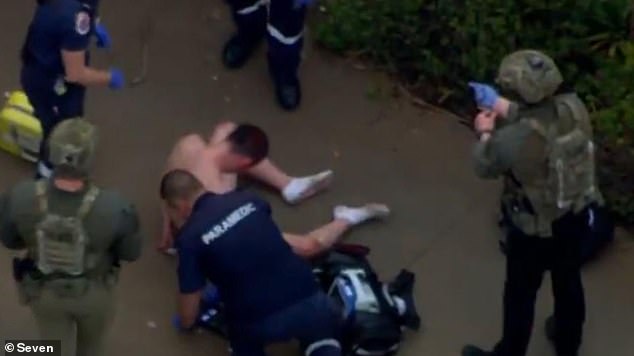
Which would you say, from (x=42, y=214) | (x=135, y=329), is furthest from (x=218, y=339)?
(x=42, y=214)

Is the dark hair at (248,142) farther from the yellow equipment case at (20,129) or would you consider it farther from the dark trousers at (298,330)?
the yellow equipment case at (20,129)

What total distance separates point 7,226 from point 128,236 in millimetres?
431

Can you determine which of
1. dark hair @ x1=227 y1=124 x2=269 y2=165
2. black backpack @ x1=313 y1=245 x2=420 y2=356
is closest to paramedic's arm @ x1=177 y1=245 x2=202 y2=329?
black backpack @ x1=313 y1=245 x2=420 y2=356

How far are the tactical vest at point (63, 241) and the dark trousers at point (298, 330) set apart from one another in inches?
31.2

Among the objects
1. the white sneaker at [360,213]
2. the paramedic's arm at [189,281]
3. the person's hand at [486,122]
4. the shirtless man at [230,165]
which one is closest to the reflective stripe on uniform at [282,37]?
the shirtless man at [230,165]

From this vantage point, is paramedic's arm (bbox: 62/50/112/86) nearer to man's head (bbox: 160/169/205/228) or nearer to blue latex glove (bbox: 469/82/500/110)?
man's head (bbox: 160/169/205/228)

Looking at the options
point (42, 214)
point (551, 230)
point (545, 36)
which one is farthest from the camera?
point (545, 36)

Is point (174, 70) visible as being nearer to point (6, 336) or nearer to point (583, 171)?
point (6, 336)

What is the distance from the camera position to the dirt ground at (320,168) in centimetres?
719

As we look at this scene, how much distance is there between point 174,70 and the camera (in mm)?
8609

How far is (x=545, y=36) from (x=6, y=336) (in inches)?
119

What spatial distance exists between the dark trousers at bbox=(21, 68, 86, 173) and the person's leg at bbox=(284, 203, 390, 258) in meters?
1.07

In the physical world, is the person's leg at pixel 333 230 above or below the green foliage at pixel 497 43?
below

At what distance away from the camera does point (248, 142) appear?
7207 mm
